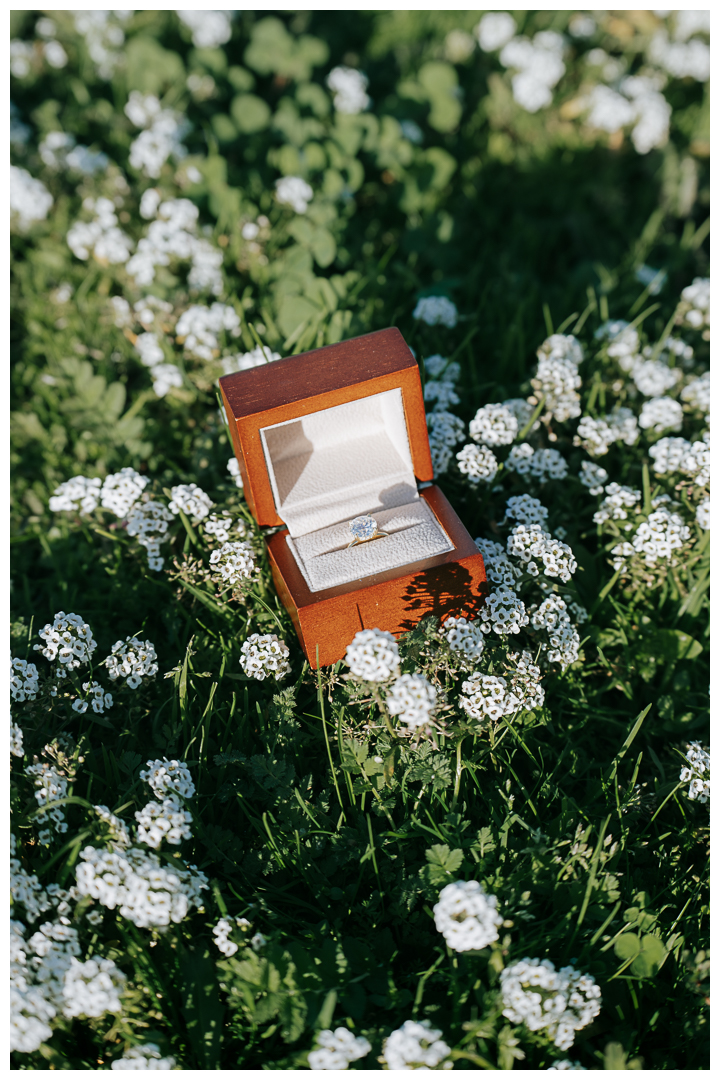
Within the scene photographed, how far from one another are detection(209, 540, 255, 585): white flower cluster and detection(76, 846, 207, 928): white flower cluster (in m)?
1.28

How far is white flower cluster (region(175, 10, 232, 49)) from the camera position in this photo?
235 inches

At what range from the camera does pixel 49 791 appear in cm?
303

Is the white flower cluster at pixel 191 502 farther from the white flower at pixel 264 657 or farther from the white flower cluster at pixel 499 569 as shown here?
the white flower cluster at pixel 499 569

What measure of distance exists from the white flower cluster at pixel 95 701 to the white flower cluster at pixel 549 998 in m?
1.94

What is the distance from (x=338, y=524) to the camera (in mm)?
3672

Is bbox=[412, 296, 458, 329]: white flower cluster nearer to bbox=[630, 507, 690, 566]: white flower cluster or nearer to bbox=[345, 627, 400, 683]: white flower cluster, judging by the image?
bbox=[630, 507, 690, 566]: white flower cluster

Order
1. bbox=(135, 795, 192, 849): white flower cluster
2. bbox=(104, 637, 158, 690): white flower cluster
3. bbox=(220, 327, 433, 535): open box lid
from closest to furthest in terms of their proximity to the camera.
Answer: bbox=(135, 795, 192, 849): white flower cluster
bbox=(220, 327, 433, 535): open box lid
bbox=(104, 637, 158, 690): white flower cluster

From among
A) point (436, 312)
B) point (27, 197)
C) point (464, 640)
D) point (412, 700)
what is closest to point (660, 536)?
point (464, 640)

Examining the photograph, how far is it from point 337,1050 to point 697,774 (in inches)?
73.8

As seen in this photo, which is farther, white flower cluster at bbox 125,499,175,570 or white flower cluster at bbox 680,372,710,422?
white flower cluster at bbox 680,372,710,422

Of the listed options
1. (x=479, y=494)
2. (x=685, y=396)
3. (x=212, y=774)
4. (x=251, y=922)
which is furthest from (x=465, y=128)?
(x=251, y=922)

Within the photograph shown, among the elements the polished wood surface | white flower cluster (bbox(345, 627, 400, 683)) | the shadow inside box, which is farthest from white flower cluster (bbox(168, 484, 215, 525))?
white flower cluster (bbox(345, 627, 400, 683))

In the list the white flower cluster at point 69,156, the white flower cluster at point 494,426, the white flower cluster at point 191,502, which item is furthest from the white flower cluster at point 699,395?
the white flower cluster at point 69,156

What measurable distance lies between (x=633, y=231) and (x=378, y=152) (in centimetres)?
207
